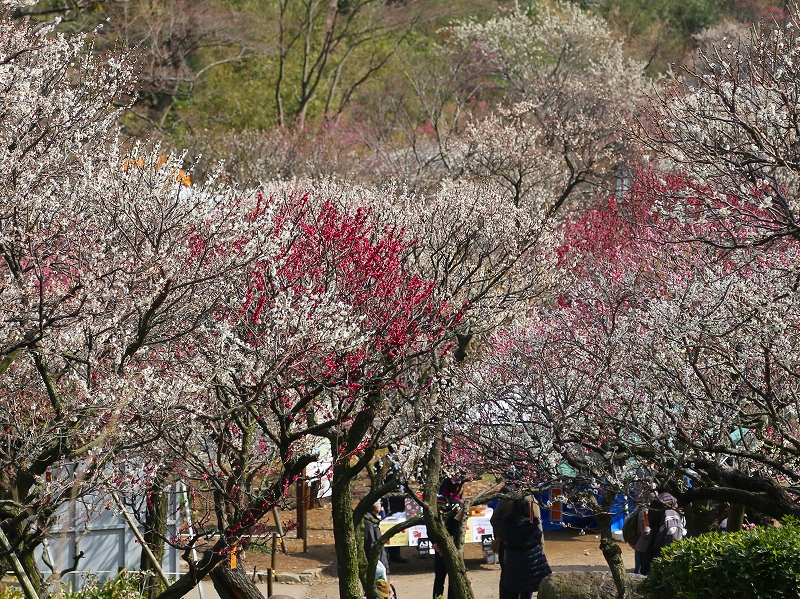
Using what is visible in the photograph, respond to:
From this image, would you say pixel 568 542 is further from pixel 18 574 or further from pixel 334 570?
pixel 18 574

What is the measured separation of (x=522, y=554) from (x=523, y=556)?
0.02 m

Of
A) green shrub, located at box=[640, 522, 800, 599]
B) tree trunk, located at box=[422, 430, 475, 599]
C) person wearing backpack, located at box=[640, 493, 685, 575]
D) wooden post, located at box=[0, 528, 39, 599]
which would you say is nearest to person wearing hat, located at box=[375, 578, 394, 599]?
tree trunk, located at box=[422, 430, 475, 599]

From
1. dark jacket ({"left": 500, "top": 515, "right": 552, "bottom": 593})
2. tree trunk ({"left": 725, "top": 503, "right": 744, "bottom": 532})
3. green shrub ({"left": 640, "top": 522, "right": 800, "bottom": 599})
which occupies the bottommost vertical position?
dark jacket ({"left": 500, "top": 515, "right": 552, "bottom": 593})

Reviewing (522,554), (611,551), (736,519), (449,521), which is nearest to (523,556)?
(522,554)

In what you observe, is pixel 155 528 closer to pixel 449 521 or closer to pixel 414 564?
pixel 449 521

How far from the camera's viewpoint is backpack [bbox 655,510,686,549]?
1072 centimetres

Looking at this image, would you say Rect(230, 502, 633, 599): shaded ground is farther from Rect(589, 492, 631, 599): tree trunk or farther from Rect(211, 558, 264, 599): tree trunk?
Rect(211, 558, 264, 599): tree trunk

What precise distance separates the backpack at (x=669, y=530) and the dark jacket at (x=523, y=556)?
4.17 ft

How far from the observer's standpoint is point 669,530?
10719 millimetres

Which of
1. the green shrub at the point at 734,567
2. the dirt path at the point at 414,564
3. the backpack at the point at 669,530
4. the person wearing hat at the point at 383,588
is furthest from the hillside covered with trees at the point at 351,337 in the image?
the dirt path at the point at 414,564

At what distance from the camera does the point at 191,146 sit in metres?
26.7

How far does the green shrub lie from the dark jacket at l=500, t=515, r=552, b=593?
354cm

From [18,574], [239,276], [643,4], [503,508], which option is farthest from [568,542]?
[643,4]

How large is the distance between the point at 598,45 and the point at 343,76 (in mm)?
9230
